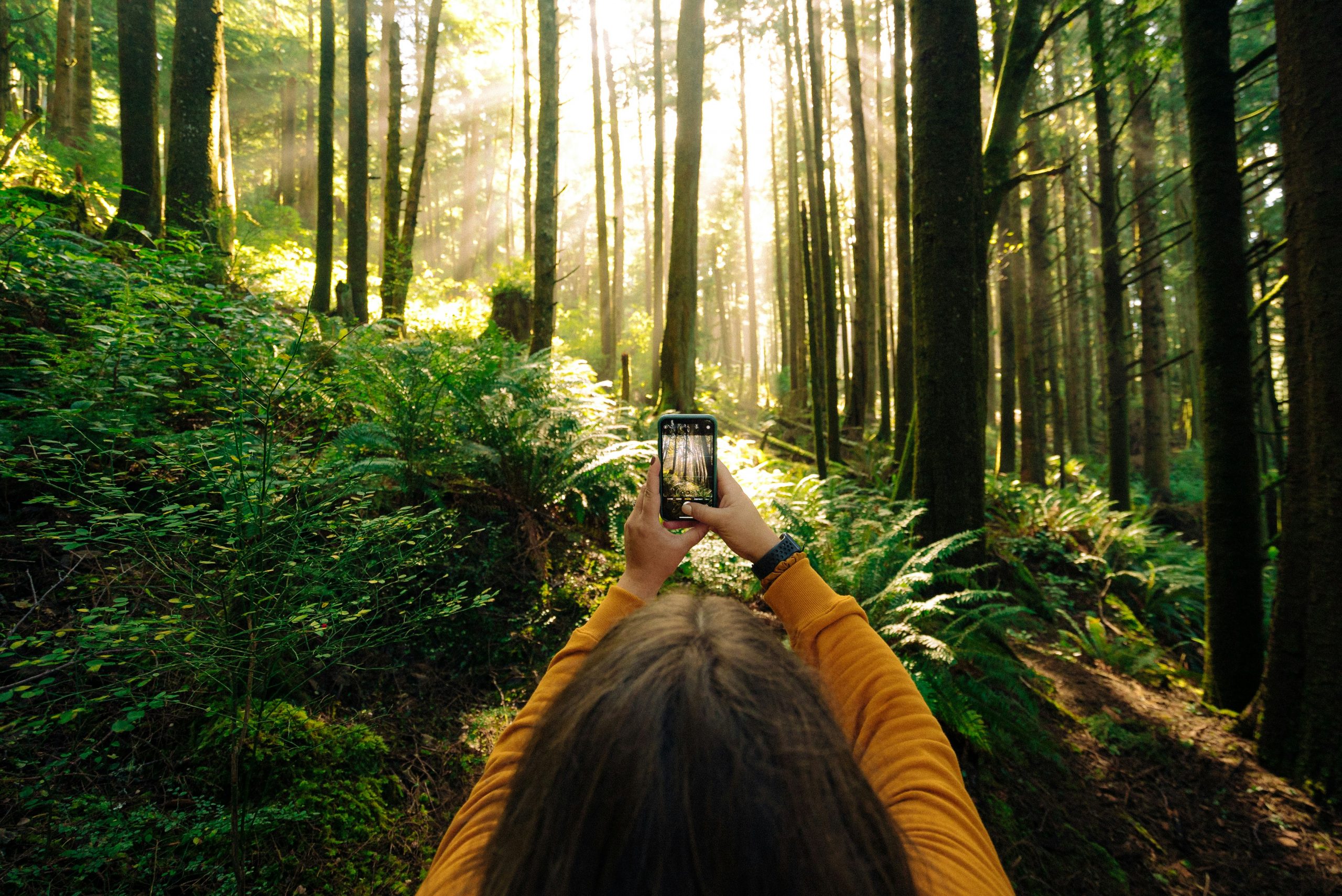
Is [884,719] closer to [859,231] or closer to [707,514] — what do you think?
[707,514]

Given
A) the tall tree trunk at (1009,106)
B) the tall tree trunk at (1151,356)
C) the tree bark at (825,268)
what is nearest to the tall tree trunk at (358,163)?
the tree bark at (825,268)

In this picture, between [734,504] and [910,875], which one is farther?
[734,504]

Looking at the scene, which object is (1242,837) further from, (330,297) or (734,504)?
(330,297)

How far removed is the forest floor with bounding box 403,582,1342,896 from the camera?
2.89m

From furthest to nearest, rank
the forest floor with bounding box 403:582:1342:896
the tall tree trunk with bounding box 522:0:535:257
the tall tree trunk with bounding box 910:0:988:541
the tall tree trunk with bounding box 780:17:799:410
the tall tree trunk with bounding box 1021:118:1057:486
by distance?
1. the tall tree trunk with bounding box 522:0:535:257
2. the tall tree trunk with bounding box 780:17:799:410
3. the tall tree trunk with bounding box 1021:118:1057:486
4. the tall tree trunk with bounding box 910:0:988:541
5. the forest floor with bounding box 403:582:1342:896

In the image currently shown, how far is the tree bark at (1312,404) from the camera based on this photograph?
3.34m

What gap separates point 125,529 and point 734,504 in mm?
2189

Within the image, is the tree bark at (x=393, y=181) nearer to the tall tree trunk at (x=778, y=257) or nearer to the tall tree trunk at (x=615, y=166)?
the tall tree trunk at (x=615, y=166)

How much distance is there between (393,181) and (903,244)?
11.6m

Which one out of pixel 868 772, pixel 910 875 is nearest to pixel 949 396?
pixel 868 772

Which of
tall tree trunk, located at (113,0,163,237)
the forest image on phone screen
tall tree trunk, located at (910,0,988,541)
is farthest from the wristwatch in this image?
tall tree trunk, located at (113,0,163,237)

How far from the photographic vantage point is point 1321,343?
133 inches

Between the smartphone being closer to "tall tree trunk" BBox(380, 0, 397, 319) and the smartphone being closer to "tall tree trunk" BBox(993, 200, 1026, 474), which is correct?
"tall tree trunk" BBox(380, 0, 397, 319)

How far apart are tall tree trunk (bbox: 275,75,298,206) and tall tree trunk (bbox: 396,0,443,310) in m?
13.8
